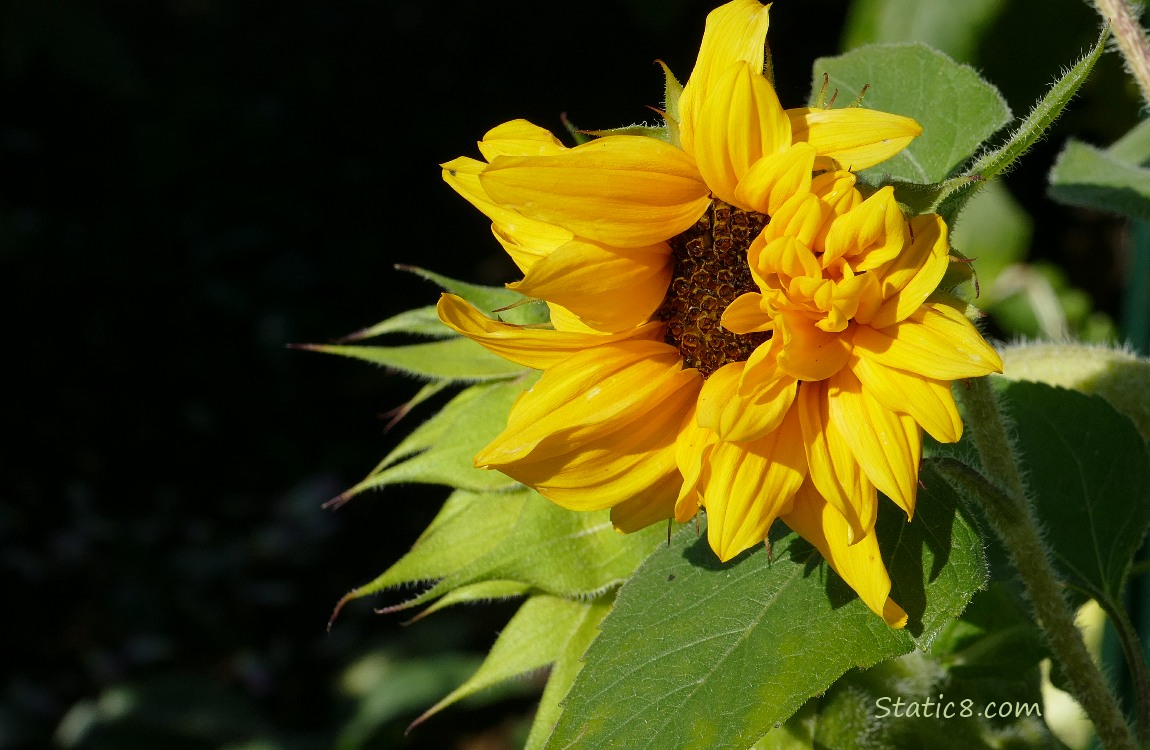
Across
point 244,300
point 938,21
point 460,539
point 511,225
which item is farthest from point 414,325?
point 244,300

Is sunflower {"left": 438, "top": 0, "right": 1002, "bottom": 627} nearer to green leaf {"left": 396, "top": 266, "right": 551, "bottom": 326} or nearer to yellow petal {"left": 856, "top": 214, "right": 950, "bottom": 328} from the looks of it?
yellow petal {"left": 856, "top": 214, "right": 950, "bottom": 328}

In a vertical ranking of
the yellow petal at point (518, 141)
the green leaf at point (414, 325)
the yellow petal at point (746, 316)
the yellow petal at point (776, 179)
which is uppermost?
the yellow petal at point (518, 141)

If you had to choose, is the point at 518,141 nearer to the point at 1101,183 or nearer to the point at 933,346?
the point at 933,346

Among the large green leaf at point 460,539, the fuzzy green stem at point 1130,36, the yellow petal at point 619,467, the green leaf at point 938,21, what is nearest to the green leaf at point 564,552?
the large green leaf at point 460,539

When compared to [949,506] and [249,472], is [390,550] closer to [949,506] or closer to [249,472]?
[249,472]

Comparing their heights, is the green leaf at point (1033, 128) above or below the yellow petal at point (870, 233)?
above

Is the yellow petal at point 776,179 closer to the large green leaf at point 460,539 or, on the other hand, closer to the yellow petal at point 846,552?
the yellow petal at point 846,552
